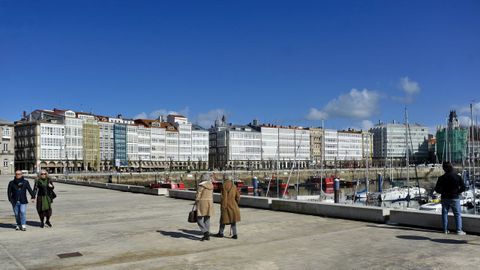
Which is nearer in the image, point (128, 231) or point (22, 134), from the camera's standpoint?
point (128, 231)

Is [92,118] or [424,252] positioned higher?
[92,118]

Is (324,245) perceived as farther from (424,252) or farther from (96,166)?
(96,166)

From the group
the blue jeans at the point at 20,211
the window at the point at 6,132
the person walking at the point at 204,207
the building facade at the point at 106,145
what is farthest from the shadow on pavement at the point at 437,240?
the building facade at the point at 106,145

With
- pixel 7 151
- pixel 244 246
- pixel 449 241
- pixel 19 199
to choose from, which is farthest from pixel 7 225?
pixel 7 151

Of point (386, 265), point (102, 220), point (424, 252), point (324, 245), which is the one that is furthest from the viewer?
point (102, 220)

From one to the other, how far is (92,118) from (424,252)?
5891 inches

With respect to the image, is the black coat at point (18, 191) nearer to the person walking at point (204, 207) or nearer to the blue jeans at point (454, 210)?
the person walking at point (204, 207)

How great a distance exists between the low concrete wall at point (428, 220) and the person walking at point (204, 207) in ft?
18.9

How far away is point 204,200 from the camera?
12117 millimetres

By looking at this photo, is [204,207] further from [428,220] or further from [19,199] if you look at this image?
[428,220]

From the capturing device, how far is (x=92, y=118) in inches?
5974

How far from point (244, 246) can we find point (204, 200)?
155 centimetres

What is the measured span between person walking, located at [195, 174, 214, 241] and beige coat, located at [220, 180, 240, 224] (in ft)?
1.08

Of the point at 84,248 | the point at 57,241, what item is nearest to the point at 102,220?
the point at 57,241
